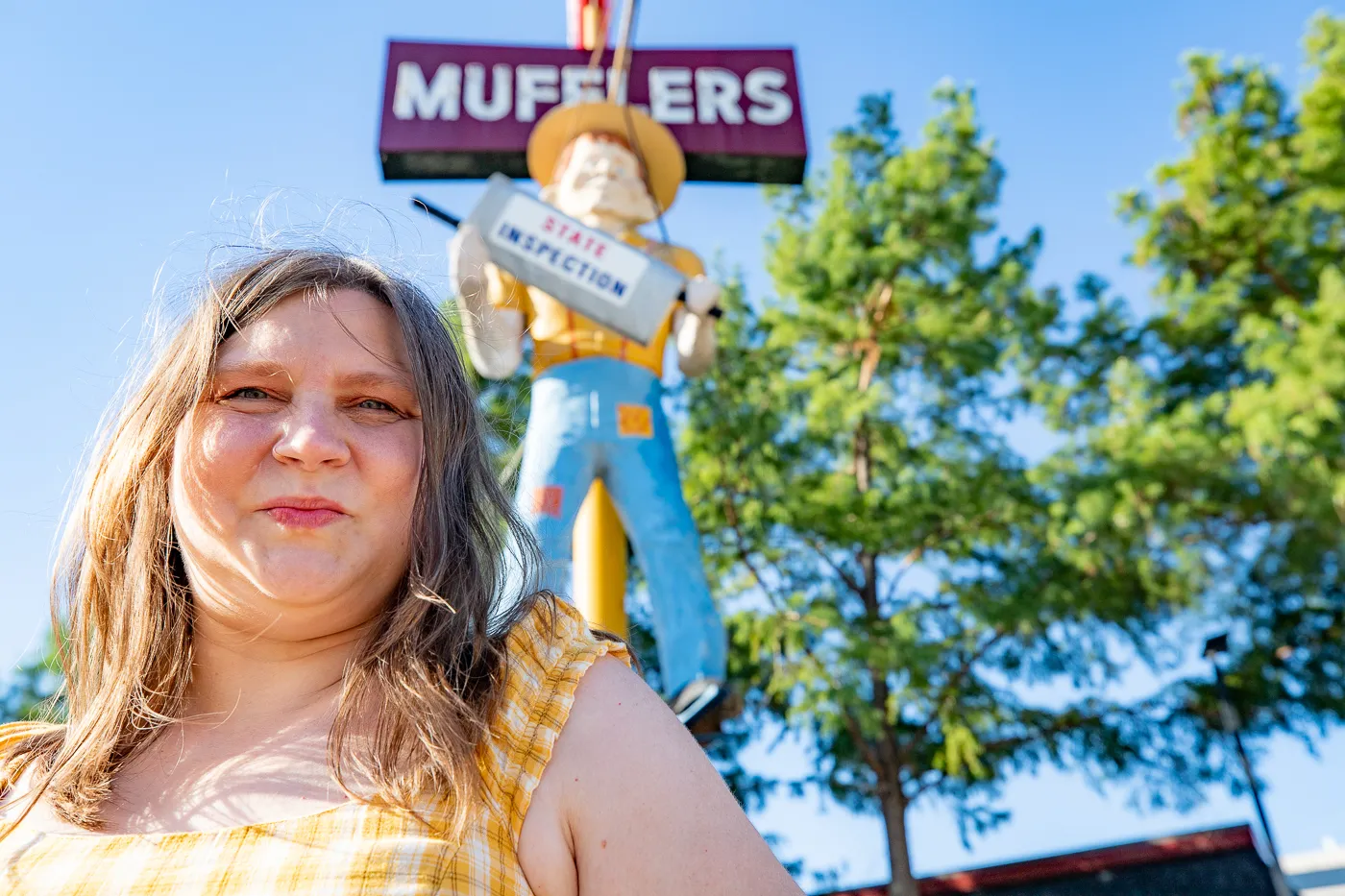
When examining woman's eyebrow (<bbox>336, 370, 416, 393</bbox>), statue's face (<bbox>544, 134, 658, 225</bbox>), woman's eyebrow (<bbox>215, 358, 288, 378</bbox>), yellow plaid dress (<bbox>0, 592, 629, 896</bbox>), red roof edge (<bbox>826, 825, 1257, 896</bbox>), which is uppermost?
statue's face (<bbox>544, 134, 658, 225</bbox>)

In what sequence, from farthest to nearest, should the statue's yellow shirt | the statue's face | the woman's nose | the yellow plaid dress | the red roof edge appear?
the red roof edge → the statue's face → the statue's yellow shirt → the woman's nose → the yellow plaid dress

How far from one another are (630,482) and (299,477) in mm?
2905

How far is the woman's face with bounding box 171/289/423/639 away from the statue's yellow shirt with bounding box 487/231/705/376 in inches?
113

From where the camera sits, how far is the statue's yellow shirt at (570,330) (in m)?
3.94

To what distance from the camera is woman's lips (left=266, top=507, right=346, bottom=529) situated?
90cm

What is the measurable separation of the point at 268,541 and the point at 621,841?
406 millimetres

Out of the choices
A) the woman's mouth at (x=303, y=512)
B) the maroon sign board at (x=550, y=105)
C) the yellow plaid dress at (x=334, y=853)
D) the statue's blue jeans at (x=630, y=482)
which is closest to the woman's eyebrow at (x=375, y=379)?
the woman's mouth at (x=303, y=512)

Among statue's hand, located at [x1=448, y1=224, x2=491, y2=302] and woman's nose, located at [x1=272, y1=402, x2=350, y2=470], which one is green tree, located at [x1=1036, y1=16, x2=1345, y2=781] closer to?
statue's hand, located at [x1=448, y1=224, x2=491, y2=302]

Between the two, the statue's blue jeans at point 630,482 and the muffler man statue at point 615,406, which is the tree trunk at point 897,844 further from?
the statue's blue jeans at point 630,482

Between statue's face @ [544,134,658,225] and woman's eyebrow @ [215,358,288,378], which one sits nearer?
woman's eyebrow @ [215,358,288,378]

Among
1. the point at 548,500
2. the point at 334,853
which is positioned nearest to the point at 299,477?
the point at 334,853

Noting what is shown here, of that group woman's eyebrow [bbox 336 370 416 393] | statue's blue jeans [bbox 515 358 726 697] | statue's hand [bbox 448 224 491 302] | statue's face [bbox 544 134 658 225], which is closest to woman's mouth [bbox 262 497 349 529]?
woman's eyebrow [bbox 336 370 416 393]

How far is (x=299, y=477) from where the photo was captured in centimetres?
91

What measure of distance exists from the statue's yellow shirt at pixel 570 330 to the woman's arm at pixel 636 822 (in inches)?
122
